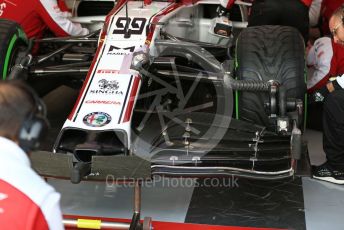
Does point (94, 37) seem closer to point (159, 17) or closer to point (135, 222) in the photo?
point (159, 17)

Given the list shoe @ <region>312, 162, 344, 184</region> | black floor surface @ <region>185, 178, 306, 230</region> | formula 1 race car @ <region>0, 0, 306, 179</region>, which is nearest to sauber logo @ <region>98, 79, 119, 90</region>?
formula 1 race car @ <region>0, 0, 306, 179</region>

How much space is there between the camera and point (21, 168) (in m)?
1.55

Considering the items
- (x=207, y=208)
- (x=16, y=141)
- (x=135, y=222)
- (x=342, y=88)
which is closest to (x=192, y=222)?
(x=207, y=208)

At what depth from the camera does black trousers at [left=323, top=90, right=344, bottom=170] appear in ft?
11.0

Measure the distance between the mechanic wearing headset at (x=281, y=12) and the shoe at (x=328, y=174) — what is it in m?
1.09

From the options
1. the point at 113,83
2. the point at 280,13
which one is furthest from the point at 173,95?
the point at 280,13

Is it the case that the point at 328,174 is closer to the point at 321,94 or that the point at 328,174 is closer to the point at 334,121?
the point at 334,121

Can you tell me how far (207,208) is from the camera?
3.27 meters

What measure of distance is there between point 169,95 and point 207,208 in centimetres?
76

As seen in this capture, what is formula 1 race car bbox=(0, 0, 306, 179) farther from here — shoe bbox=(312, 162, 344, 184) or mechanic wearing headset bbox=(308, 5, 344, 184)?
shoe bbox=(312, 162, 344, 184)

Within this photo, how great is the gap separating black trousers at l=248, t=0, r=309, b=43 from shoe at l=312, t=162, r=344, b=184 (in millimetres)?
1091

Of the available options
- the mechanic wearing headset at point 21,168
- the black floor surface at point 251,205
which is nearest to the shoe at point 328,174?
the black floor surface at point 251,205

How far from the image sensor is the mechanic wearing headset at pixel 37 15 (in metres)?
3.92

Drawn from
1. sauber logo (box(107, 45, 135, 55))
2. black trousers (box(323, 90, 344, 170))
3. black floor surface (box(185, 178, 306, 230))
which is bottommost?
black floor surface (box(185, 178, 306, 230))
